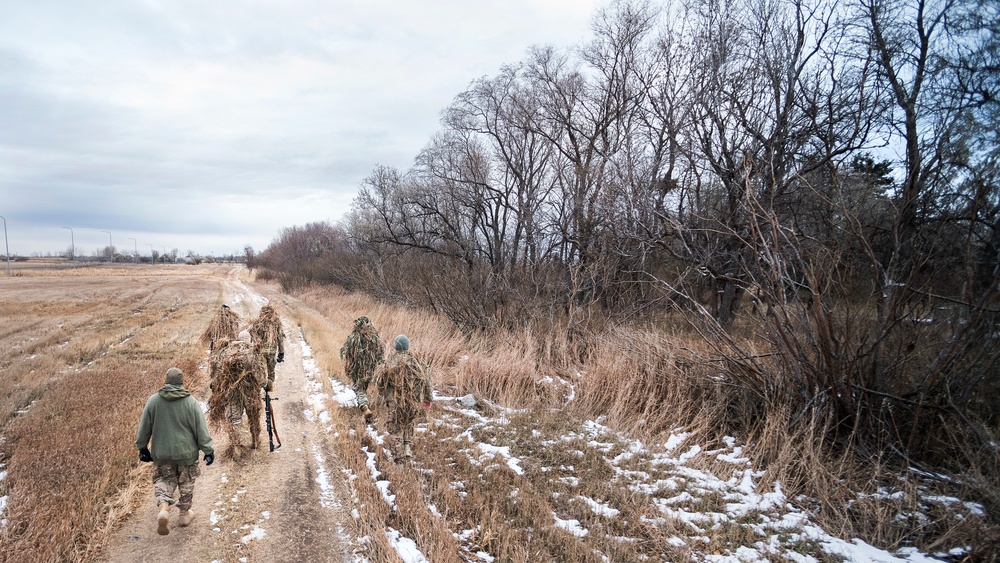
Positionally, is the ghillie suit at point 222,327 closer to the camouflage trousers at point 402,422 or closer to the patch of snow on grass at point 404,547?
the camouflage trousers at point 402,422

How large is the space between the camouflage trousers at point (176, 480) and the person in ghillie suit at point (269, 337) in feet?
12.3

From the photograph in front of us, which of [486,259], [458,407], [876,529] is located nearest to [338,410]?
[458,407]

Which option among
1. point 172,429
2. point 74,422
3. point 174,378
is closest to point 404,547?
point 172,429

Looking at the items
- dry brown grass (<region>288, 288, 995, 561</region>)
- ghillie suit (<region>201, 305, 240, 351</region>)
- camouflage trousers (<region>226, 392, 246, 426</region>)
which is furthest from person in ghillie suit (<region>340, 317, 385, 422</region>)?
ghillie suit (<region>201, 305, 240, 351</region>)

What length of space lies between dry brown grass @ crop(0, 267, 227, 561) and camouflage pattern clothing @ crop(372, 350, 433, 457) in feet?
9.43

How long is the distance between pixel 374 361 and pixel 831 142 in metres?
11.0

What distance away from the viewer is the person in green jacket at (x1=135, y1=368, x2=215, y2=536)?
14.4ft

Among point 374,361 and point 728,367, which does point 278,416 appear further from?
point 728,367

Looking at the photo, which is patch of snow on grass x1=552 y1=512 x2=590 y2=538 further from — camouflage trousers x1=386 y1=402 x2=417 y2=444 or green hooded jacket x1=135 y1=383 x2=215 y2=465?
green hooded jacket x1=135 y1=383 x2=215 y2=465

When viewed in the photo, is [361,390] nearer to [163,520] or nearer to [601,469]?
[163,520]

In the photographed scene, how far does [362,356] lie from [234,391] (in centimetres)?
229

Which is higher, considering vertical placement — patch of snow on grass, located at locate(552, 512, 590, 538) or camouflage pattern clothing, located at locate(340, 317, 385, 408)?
camouflage pattern clothing, located at locate(340, 317, 385, 408)

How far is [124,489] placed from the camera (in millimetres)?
4922

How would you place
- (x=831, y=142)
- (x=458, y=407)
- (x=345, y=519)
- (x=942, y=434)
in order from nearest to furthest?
A: (x=345, y=519), (x=942, y=434), (x=458, y=407), (x=831, y=142)
